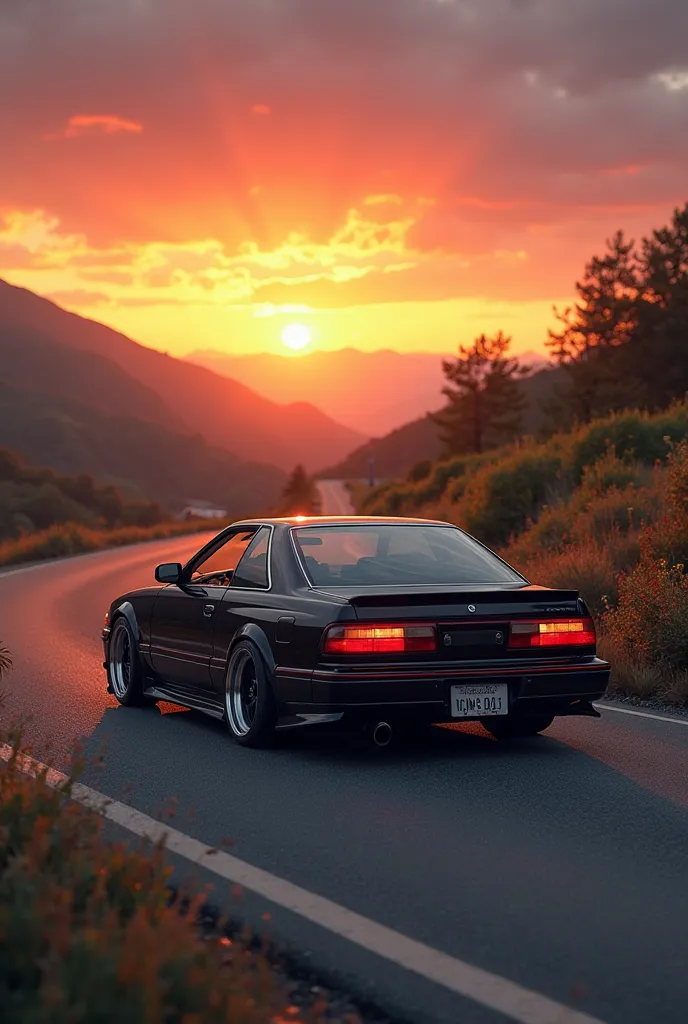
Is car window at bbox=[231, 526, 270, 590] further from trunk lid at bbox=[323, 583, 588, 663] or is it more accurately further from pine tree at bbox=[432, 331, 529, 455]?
pine tree at bbox=[432, 331, 529, 455]

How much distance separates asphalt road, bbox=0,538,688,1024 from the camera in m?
4.50

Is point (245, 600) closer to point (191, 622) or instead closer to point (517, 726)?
point (191, 622)

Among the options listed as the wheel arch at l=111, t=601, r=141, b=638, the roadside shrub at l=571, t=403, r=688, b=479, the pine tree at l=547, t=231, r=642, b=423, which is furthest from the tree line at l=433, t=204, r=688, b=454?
the wheel arch at l=111, t=601, r=141, b=638

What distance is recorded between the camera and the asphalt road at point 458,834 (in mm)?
4504

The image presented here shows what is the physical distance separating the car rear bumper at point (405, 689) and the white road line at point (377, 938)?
5.50 ft

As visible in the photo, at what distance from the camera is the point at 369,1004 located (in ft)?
13.7

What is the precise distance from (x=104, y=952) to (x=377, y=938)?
1.64m

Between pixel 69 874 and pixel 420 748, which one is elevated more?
pixel 69 874

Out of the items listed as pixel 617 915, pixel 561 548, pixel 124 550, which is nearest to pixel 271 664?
pixel 617 915

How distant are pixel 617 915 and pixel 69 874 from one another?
6.90ft

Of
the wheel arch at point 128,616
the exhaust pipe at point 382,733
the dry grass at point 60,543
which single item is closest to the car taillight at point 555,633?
the exhaust pipe at point 382,733

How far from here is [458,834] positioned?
6414mm

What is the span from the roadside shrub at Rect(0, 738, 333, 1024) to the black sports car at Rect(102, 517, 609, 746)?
3397mm

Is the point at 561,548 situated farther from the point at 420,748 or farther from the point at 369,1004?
the point at 369,1004
